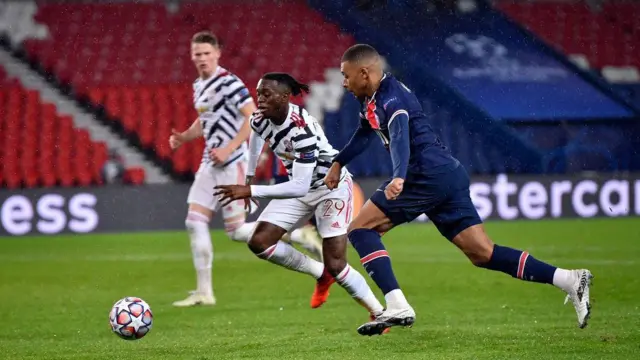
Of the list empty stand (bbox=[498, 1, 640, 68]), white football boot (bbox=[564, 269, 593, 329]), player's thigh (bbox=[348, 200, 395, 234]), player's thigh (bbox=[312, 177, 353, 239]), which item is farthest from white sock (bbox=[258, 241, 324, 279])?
empty stand (bbox=[498, 1, 640, 68])

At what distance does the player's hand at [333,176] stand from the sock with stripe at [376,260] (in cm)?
49

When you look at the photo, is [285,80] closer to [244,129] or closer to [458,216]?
[458,216]

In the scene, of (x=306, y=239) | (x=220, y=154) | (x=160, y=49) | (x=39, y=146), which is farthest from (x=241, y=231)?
(x=160, y=49)

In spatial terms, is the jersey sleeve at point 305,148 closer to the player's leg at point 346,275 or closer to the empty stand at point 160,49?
the player's leg at point 346,275

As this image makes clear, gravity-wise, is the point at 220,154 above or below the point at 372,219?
above

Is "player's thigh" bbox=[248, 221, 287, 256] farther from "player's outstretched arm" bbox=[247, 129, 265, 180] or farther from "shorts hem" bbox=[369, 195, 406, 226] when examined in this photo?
"shorts hem" bbox=[369, 195, 406, 226]

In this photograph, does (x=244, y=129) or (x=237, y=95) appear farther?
(x=237, y=95)

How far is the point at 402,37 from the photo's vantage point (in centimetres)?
2069

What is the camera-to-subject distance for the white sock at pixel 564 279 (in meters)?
6.73

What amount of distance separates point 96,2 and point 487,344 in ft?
54.0

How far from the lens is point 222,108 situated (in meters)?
9.52

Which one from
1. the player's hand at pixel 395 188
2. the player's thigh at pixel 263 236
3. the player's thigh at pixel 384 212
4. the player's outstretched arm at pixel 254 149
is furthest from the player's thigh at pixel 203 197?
the player's hand at pixel 395 188

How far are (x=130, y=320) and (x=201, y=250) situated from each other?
2.47 metres

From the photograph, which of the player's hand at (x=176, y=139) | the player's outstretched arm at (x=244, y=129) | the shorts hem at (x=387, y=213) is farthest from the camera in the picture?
the player's hand at (x=176, y=139)
